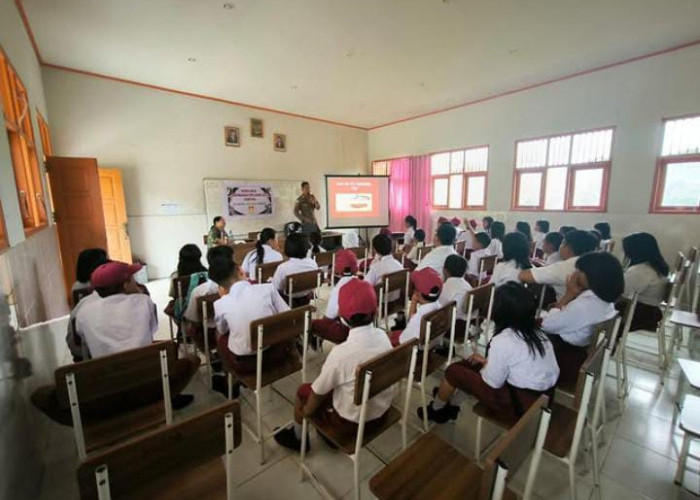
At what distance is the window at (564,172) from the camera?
5.34 metres

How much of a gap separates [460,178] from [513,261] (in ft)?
15.8

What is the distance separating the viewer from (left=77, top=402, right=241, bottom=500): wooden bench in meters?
0.77

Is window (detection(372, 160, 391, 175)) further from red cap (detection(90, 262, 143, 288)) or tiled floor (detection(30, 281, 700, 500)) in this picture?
red cap (detection(90, 262, 143, 288))

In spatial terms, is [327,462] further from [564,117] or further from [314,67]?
[564,117]

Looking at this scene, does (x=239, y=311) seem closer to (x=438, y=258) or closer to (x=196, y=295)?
(x=196, y=295)

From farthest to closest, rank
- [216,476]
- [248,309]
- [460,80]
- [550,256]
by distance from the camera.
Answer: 1. [460,80]
2. [550,256]
3. [248,309]
4. [216,476]

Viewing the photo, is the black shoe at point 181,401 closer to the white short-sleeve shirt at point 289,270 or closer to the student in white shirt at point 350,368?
the white short-sleeve shirt at point 289,270

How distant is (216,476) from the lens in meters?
1.16

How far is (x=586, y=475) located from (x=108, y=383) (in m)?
2.45

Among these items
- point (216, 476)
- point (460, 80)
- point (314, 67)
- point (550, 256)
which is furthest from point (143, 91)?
point (550, 256)

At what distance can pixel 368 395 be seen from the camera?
125 cm

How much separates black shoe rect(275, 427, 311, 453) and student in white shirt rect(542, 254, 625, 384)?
162 cm

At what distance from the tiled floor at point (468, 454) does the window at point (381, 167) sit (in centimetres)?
746

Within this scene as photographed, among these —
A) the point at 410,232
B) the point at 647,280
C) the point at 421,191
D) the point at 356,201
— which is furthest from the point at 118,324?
the point at 421,191
